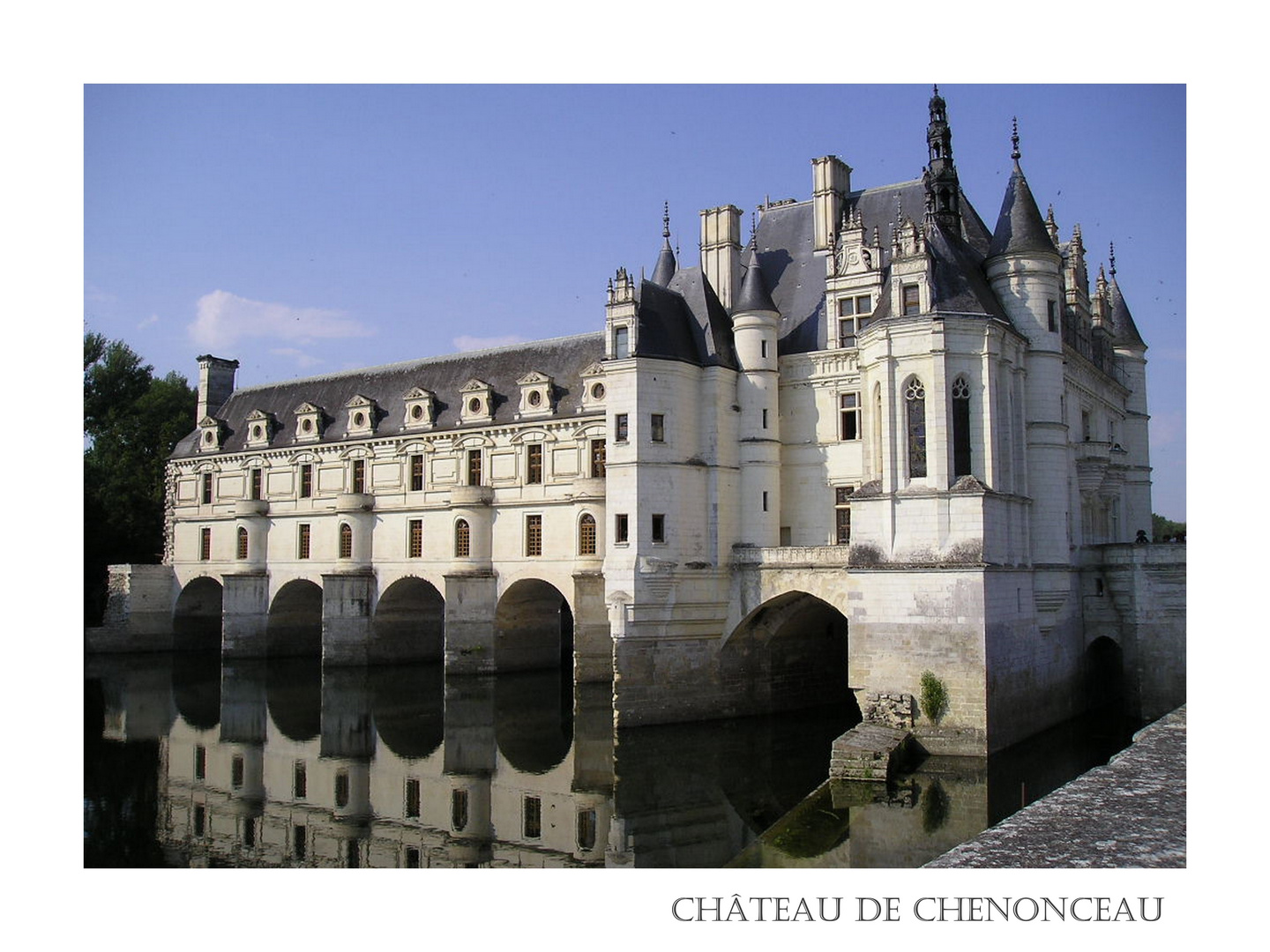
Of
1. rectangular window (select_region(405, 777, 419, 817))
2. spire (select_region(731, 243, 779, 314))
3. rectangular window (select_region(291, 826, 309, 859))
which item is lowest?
rectangular window (select_region(405, 777, 419, 817))

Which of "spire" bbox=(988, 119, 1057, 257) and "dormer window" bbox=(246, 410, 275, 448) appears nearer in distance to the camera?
"spire" bbox=(988, 119, 1057, 257)

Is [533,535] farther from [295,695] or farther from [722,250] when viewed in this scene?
[722,250]

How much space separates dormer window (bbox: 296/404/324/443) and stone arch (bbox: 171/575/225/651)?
753cm

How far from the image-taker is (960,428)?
21.1 metres

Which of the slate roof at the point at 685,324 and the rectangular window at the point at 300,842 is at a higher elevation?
the slate roof at the point at 685,324

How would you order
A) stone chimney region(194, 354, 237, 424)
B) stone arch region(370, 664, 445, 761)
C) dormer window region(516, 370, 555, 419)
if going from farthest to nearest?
stone chimney region(194, 354, 237, 424), dormer window region(516, 370, 555, 419), stone arch region(370, 664, 445, 761)

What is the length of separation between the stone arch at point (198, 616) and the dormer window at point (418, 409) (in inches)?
481

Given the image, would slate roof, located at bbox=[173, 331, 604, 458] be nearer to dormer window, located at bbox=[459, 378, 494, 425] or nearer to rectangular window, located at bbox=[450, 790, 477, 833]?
dormer window, located at bbox=[459, 378, 494, 425]

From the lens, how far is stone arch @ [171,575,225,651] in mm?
42375

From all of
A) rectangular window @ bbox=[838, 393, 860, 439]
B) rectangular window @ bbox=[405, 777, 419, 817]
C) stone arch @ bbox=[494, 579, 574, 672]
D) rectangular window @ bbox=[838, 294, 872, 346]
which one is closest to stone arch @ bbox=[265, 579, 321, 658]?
stone arch @ bbox=[494, 579, 574, 672]

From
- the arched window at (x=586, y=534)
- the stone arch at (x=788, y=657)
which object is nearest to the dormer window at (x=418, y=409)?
the arched window at (x=586, y=534)

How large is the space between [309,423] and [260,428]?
2.85m

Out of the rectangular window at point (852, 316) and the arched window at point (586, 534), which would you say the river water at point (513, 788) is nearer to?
the arched window at point (586, 534)

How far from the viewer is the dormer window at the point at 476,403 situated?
1351 inches
